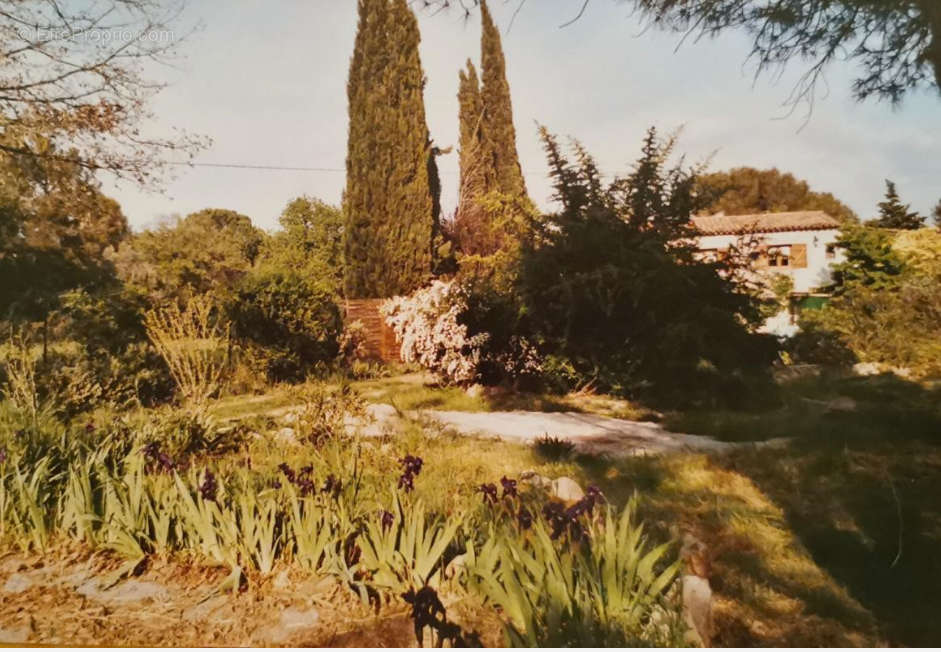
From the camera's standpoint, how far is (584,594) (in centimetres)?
157

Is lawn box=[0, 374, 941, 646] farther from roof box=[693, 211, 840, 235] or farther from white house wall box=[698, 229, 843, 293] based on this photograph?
white house wall box=[698, 229, 843, 293]

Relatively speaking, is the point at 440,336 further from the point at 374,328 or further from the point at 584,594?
the point at 584,594

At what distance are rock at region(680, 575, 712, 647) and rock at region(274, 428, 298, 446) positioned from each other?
239cm

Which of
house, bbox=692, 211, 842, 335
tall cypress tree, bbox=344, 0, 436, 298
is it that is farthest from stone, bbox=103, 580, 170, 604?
house, bbox=692, 211, 842, 335

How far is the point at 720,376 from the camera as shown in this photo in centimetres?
470

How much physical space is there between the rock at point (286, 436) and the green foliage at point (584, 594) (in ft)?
Answer: 6.38

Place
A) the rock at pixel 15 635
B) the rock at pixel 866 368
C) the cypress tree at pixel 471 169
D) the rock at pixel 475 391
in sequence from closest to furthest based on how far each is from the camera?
the rock at pixel 15 635, the cypress tree at pixel 471 169, the rock at pixel 475 391, the rock at pixel 866 368

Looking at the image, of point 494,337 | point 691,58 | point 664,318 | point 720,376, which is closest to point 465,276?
point 494,337

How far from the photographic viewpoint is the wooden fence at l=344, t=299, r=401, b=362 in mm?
6226

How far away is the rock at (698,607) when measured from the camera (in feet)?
5.54

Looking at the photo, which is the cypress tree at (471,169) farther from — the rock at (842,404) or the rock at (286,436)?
the rock at (842,404)

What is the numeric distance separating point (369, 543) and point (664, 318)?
3.88m

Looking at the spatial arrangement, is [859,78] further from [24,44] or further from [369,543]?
[24,44]

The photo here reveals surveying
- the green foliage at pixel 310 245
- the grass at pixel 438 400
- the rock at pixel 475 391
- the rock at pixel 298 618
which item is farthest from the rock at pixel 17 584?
the rock at pixel 475 391
